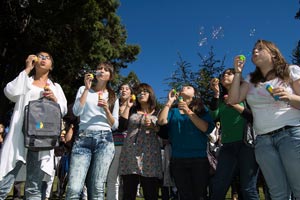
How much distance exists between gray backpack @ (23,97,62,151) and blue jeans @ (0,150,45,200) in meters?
0.13

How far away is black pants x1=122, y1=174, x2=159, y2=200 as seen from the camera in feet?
14.5

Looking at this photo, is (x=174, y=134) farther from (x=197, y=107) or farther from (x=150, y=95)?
(x=150, y=95)

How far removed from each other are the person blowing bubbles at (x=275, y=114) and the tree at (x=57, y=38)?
1222 cm

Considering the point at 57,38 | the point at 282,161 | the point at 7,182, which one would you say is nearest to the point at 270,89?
the point at 282,161

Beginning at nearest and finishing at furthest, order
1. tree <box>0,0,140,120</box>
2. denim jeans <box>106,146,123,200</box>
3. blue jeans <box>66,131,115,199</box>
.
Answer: blue jeans <box>66,131,115,199</box>
denim jeans <box>106,146,123,200</box>
tree <box>0,0,140,120</box>

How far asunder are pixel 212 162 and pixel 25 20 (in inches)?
546

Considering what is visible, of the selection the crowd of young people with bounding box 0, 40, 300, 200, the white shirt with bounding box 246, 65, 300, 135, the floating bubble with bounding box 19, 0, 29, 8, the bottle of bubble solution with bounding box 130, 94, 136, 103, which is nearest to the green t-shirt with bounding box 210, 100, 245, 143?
the crowd of young people with bounding box 0, 40, 300, 200

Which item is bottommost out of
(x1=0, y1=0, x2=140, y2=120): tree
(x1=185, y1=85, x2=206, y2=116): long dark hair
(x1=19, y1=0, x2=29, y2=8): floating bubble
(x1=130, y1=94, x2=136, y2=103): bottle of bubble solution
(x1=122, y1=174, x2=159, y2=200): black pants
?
(x1=122, y1=174, x2=159, y2=200): black pants

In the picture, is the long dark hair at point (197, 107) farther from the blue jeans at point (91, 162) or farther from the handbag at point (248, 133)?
the blue jeans at point (91, 162)

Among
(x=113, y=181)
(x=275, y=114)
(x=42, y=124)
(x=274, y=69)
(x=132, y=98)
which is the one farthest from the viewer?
(x=113, y=181)

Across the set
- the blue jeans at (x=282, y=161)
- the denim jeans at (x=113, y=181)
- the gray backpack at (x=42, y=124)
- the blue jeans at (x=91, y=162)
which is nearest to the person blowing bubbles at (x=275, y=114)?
the blue jeans at (x=282, y=161)

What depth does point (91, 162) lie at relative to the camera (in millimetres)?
4059

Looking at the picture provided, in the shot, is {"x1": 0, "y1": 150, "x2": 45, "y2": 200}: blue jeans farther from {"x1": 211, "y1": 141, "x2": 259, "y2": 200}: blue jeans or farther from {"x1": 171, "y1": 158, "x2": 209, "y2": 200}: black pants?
{"x1": 211, "y1": 141, "x2": 259, "y2": 200}: blue jeans

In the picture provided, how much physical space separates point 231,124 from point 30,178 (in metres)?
2.51
